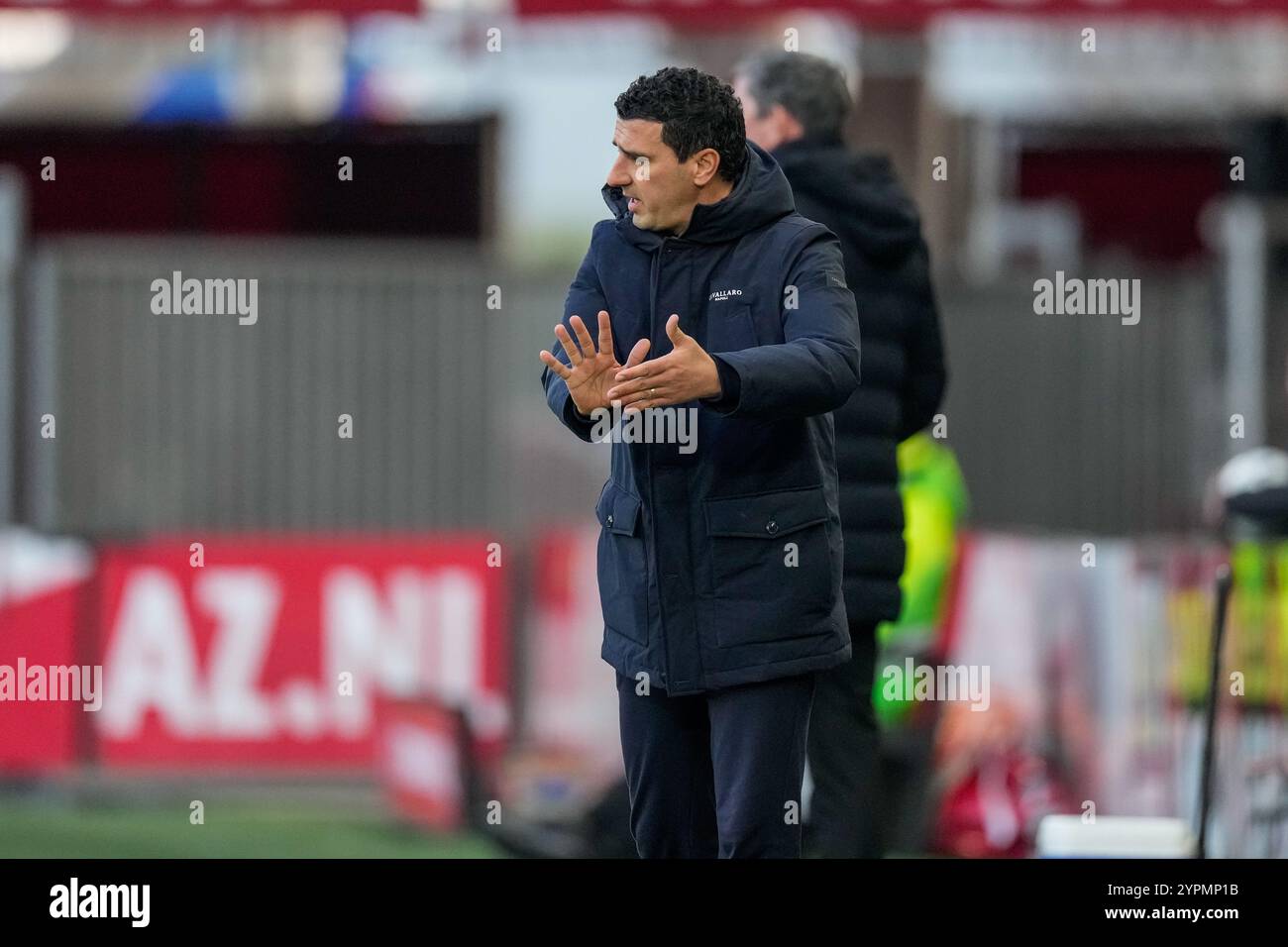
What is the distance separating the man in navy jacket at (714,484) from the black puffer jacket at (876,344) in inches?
34.8

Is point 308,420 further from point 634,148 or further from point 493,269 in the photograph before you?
point 634,148

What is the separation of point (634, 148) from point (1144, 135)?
992cm

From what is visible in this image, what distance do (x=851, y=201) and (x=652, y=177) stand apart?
1.23 meters

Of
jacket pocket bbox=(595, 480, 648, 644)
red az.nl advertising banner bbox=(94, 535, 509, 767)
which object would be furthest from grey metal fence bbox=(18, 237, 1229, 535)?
jacket pocket bbox=(595, 480, 648, 644)

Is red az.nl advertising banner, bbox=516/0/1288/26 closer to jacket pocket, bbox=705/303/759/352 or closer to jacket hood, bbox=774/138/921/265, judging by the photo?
jacket hood, bbox=774/138/921/265

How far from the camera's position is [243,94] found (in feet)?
44.5

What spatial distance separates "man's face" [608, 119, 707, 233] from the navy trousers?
0.90 m

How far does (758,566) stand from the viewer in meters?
4.14

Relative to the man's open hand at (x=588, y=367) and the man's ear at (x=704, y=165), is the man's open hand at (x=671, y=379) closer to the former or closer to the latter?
the man's open hand at (x=588, y=367)

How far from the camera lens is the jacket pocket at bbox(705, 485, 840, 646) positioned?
13.5ft

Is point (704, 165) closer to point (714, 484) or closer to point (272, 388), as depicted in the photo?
point (714, 484)

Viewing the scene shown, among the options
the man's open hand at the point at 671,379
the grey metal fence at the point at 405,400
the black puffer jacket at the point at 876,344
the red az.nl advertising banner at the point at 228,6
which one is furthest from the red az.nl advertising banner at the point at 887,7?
the man's open hand at the point at 671,379

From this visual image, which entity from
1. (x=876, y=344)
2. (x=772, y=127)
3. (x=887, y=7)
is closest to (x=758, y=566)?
(x=876, y=344)
